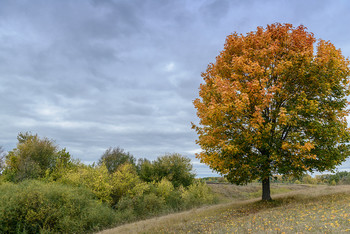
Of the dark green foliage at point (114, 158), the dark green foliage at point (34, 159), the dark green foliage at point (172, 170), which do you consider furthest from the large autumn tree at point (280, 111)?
the dark green foliage at point (114, 158)

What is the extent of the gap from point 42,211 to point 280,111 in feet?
62.9

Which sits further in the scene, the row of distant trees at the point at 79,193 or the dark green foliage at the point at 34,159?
the dark green foliage at the point at 34,159

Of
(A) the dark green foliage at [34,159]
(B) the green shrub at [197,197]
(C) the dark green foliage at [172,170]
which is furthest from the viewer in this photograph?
(C) the dark green foliage at [172,170]

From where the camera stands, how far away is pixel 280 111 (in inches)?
519

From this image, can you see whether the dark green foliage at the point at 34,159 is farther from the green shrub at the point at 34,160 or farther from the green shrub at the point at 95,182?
the green shrub at the point at 95,182

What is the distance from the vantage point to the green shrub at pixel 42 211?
18453 mm

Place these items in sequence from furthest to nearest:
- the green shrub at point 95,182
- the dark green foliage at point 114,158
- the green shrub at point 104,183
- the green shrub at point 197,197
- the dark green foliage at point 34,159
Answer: the dark green foliage at point 114,158 < the dark green foliage at point 34,159 < the green shrub at point 197,197 < the green shrub at point 104,183 < the green shrub at point 95,182

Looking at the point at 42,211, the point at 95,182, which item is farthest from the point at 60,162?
the point at 42,211

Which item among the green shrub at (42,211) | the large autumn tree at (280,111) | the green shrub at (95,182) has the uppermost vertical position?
the large autumn tree at (280,111)

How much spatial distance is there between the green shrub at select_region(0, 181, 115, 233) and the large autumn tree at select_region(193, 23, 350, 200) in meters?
12.7

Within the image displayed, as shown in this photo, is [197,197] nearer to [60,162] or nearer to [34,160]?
[60,162]

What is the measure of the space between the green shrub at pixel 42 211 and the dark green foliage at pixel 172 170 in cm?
2024

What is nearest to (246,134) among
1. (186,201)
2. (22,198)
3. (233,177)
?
(233,177)

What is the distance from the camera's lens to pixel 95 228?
67.8ft
